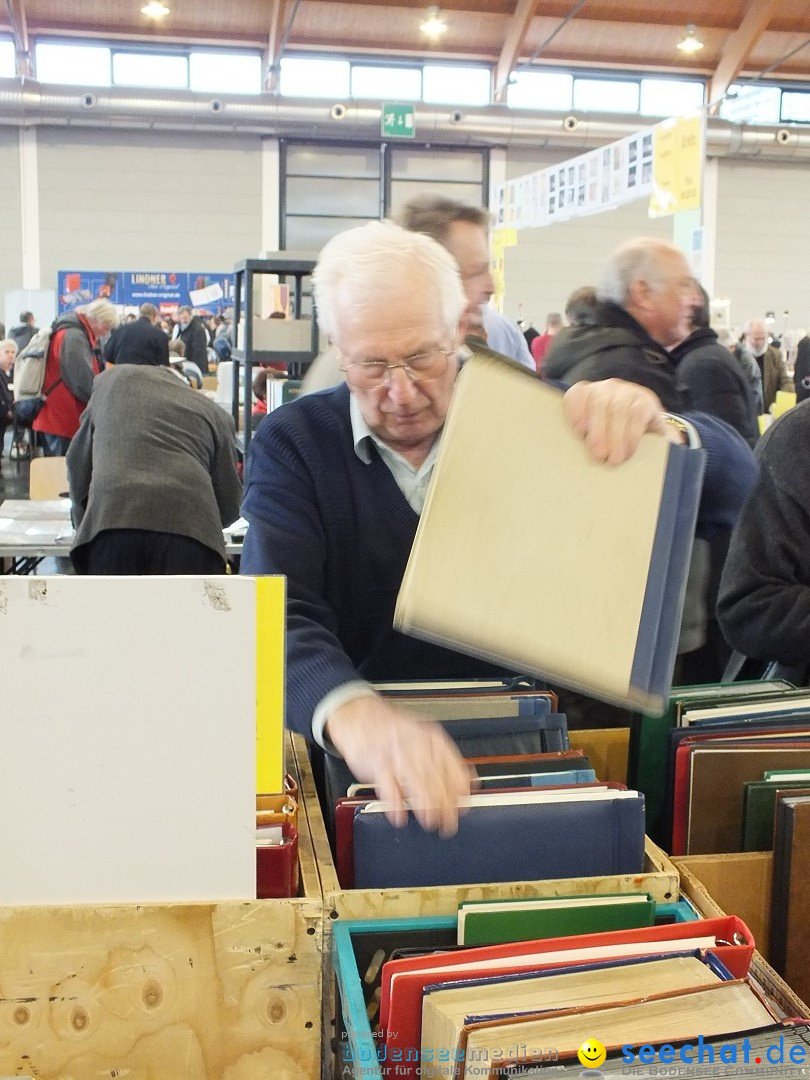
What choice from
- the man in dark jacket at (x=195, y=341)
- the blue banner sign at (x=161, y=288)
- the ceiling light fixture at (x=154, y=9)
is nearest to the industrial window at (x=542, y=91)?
the ceiling light fixture at (x=154, y=9)

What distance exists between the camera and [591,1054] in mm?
834

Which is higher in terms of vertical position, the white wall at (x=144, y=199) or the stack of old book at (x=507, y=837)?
the white wall at (x=144, y=199)

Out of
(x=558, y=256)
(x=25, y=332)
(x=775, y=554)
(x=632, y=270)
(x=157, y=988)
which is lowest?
(x=157, y=988)

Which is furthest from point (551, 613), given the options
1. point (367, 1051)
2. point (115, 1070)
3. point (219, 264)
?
point (219, 264)

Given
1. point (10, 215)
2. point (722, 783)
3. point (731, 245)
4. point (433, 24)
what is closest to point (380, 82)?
point (433, 24)

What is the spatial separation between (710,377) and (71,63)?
14.9 m

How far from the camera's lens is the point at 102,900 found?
1081mm

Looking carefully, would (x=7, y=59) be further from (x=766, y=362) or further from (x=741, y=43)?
(x=766, y=362)

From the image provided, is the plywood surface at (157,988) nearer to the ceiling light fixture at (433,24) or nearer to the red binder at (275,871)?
the red binder at (275,871)

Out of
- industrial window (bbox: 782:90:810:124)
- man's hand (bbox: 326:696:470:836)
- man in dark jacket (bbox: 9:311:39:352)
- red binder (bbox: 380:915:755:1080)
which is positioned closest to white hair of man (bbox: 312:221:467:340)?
man's hand (bbox: 326:696:470:836)

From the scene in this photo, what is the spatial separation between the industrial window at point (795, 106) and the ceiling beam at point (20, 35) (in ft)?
35.9

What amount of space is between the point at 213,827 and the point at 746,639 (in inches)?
46.1

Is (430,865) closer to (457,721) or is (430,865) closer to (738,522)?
(457,721)

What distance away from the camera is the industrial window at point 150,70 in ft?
51.3
